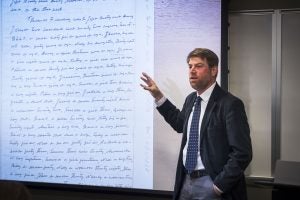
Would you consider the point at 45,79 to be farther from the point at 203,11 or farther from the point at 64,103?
the point at 203,11

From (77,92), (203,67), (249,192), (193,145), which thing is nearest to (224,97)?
(203,67)

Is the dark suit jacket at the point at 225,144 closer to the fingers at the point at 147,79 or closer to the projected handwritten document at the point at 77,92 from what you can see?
the fingers at the point at 147,79

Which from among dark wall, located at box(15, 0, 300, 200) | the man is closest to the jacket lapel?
the man

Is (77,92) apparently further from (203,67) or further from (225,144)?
(225,144)

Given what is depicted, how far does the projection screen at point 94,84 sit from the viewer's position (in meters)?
2.73

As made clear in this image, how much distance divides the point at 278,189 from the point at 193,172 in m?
0.48

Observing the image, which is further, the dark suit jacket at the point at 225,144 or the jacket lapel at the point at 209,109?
the jacket lapel at the point at 209,109

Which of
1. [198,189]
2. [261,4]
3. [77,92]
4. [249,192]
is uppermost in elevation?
[261,4]

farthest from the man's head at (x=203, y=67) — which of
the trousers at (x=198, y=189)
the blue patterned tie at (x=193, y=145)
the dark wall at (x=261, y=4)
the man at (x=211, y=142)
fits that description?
the dark wall at (x=261, y=4)

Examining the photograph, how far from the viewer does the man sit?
6.73 ft

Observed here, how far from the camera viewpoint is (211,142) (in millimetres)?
2148

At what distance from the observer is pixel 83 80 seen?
9.77 ft

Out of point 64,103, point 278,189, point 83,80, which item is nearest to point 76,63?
point 83,80

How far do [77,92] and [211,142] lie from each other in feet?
4.18
